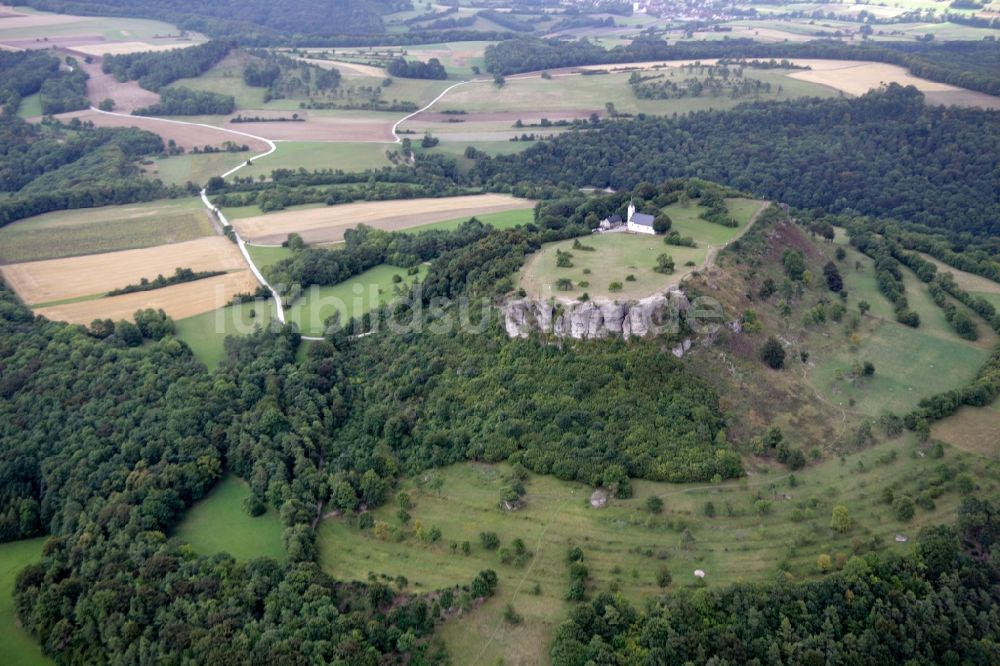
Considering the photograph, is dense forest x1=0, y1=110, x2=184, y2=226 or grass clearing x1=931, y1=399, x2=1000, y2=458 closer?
grass clearing x1=931, y1=399, x2=1000, y2=458

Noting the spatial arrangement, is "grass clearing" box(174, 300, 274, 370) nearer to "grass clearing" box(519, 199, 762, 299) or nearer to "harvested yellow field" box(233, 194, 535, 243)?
"harvested yellow field" box(233, 194, 535, 243)

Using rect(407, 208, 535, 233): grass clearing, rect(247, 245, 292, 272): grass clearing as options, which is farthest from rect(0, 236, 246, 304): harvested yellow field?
rect(407, 208, 535, 233): grass clearing

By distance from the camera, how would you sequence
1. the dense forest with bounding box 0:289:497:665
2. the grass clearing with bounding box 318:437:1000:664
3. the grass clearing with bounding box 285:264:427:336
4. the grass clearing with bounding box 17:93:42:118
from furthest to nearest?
1. the grass clearing with bounding box 17:93:42:118
2. the grass clearing with bounding box 285:264:427:336
3. the grass clearing with bounding box 318:437:1000:664
4. the dense forest with bounding box 0:289:497:665

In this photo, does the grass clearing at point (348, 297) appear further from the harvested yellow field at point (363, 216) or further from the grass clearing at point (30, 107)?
the grass clearing at point (30, 107)

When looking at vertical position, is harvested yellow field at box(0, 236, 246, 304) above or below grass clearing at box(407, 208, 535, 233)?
below

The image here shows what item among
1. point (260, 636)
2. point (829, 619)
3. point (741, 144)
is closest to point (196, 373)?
point (260, 636)

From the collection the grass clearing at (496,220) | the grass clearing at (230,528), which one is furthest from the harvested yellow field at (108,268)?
the grass clearing at (230,528)

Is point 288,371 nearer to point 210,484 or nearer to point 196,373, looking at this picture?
point 196,373
